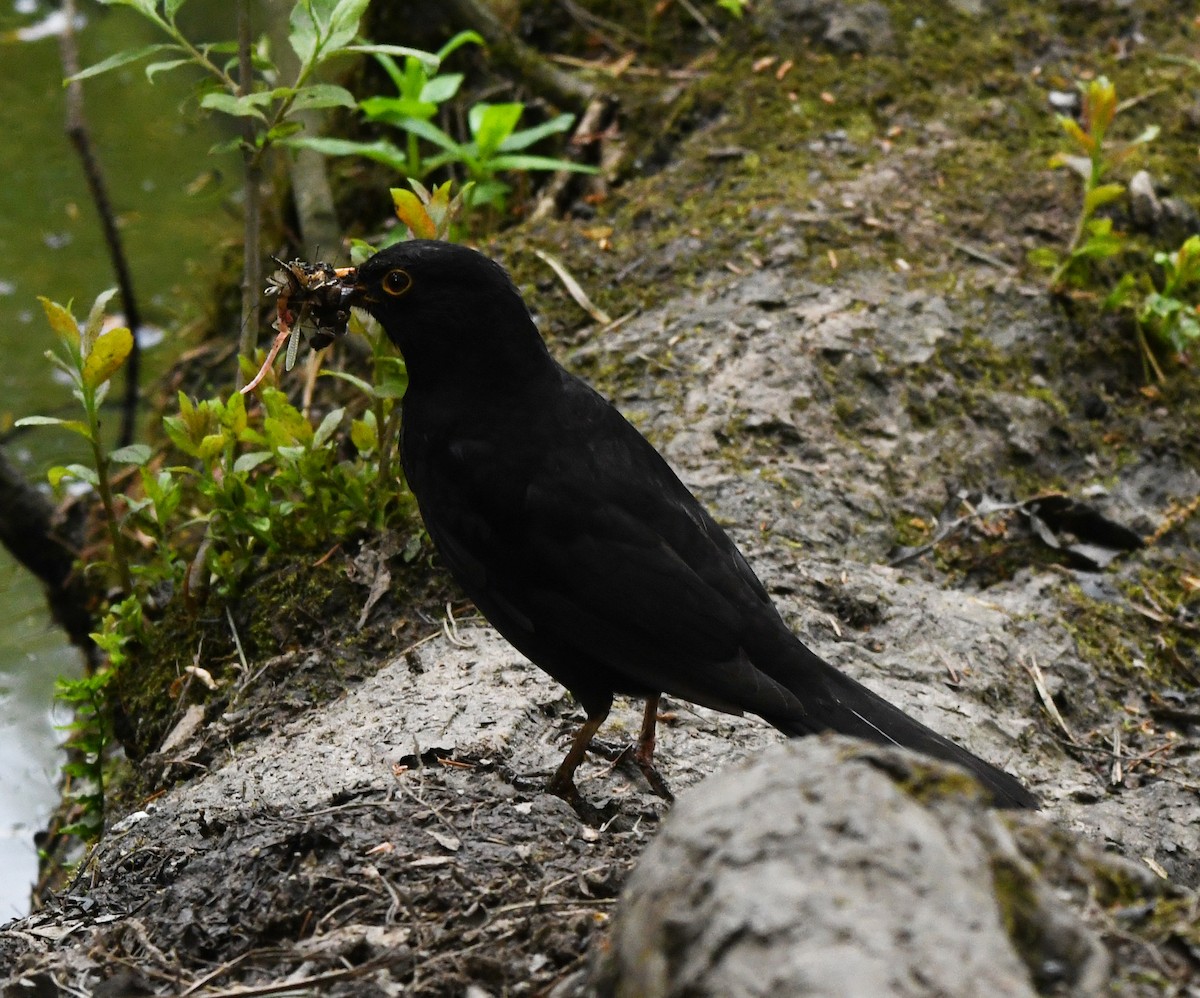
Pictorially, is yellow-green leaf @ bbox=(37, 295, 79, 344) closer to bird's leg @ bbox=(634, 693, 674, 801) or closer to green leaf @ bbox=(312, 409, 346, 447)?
green leaf @ bbox=(312, 409, 346, 447)

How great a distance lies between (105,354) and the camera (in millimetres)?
3836

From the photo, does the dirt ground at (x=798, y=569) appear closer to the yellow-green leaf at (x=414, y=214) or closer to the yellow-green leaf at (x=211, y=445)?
the yellow-green leaf at (x=211, y=445)

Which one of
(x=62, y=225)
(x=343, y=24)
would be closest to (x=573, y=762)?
(x=343, y=24)

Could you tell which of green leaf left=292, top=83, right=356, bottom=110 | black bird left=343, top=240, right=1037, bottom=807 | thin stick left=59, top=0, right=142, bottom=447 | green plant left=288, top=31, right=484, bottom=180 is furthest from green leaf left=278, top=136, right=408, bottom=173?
black bird left=343, top=240, right=1037, bottom=807

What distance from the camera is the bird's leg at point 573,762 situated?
3219 millimetres

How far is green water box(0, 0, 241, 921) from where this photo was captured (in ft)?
20.3

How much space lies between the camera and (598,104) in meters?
6.05

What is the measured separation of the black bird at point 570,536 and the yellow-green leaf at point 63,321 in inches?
33.5

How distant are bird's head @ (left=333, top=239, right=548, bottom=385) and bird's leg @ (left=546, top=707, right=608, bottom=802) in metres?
0.87

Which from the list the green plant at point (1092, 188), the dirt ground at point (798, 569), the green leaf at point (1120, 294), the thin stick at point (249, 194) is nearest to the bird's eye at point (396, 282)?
the thin stick at point (249, 194)

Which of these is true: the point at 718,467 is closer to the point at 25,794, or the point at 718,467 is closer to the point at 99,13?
the point at 25,794

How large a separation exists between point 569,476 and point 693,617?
A: 1.46ft

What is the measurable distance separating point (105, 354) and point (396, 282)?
0.91 m

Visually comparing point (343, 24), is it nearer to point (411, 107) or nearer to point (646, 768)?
point (411, 107)
